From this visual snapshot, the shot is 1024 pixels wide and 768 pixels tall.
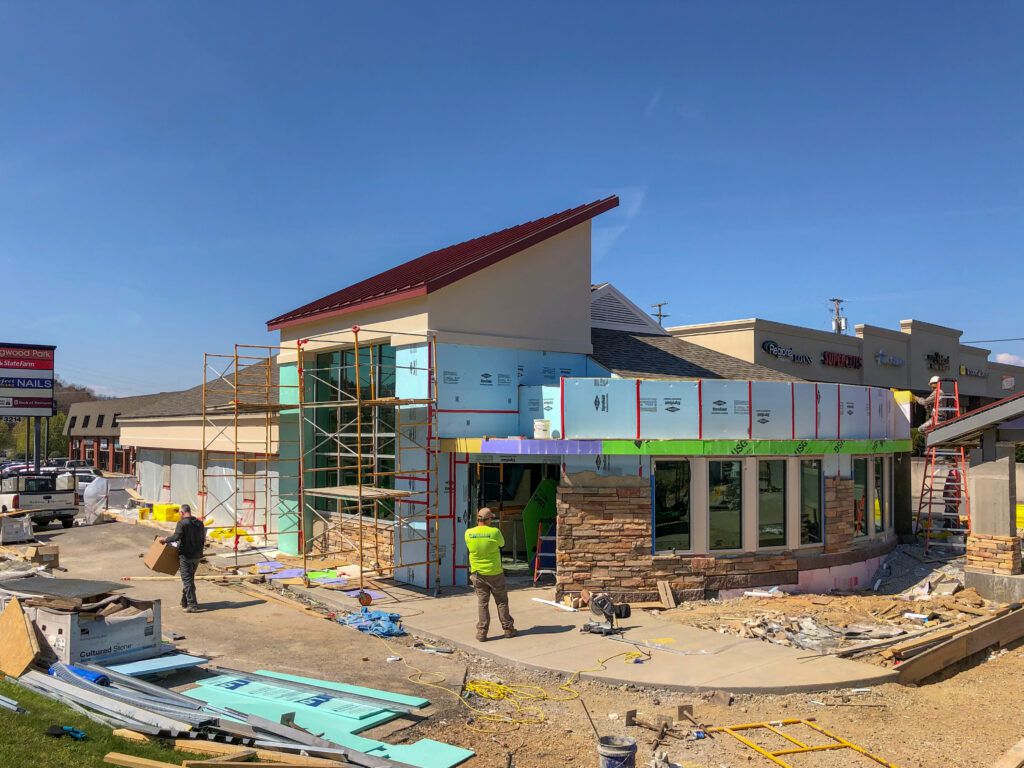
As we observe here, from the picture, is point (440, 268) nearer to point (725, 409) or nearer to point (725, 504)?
point (725, 409)

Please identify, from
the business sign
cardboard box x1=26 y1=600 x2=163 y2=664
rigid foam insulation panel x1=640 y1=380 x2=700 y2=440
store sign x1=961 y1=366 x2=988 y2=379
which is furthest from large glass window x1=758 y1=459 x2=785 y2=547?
store sign x1=961 y1=366 x2=988 y2=379

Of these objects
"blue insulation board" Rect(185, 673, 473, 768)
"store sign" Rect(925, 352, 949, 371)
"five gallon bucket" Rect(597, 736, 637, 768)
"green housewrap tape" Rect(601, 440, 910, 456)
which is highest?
"store sign" Rect(925, 352, 949, 371)

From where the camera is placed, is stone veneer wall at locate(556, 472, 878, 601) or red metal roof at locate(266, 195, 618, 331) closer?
stone veneer wall at locate(556, 472, 878, 601)

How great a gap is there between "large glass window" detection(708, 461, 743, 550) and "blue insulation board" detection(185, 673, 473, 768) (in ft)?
24.9

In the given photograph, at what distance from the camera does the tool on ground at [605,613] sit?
38.3 ft

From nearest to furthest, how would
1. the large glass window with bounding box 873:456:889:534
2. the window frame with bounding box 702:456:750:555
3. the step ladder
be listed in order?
the window frame with bounding box 702:456:750:555, the large glass window with bounding box 873:456:889:534, the step ladder

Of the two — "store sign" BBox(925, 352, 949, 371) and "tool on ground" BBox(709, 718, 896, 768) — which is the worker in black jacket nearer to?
"tool on ground" BBox(709, 718, 896, 768)

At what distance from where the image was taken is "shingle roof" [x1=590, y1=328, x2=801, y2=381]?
1742cm

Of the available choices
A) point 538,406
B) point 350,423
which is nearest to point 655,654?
point 538,406

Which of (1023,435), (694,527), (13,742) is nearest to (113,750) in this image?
(13,742)

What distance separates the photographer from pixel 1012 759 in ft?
25.0

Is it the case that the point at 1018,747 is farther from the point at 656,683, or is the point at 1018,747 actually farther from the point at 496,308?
the point at 496,308

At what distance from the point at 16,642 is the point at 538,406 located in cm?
933

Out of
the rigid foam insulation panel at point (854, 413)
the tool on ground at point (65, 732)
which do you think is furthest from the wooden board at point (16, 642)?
the rigid foam insulation panel at point (854, 413)
